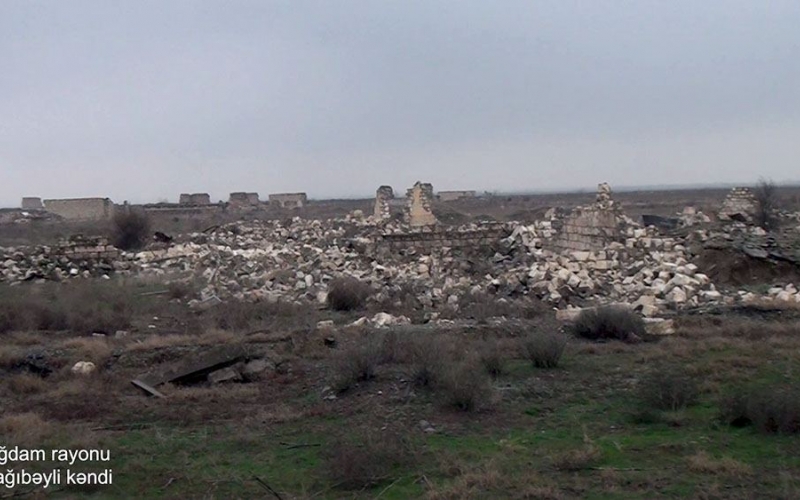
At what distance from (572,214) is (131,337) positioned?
11.4 metres

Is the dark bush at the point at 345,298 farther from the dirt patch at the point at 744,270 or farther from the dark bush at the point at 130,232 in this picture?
the dark bush at the point at 130,232

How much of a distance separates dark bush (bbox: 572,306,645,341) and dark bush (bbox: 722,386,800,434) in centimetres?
365

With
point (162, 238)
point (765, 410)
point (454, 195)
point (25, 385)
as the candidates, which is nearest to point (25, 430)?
point (25, 385)

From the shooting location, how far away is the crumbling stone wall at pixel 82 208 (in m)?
44.1

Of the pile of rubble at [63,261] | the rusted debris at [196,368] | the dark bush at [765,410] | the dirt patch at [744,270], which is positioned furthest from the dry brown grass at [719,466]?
the pile of rubble at [63,261]

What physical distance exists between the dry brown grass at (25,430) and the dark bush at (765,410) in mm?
6054

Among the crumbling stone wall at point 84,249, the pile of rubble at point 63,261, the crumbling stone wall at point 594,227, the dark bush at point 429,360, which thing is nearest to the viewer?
the dark bush at point 429,360

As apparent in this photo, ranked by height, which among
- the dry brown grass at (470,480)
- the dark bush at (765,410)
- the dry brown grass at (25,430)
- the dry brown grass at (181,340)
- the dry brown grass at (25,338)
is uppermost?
the dark bush at (765,410)

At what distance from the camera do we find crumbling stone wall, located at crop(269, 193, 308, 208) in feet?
196

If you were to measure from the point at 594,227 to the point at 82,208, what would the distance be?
37104mm

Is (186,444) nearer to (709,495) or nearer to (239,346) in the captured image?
(239,346)

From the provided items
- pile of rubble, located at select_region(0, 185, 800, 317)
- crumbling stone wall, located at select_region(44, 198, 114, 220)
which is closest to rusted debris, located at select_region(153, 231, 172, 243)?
pile of rubble, located at select_region(0, 185, 800, 317)

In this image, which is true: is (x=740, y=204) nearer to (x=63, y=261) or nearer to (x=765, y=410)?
(x=765, y=410)

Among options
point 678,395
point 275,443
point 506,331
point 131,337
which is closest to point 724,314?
point 506,331
